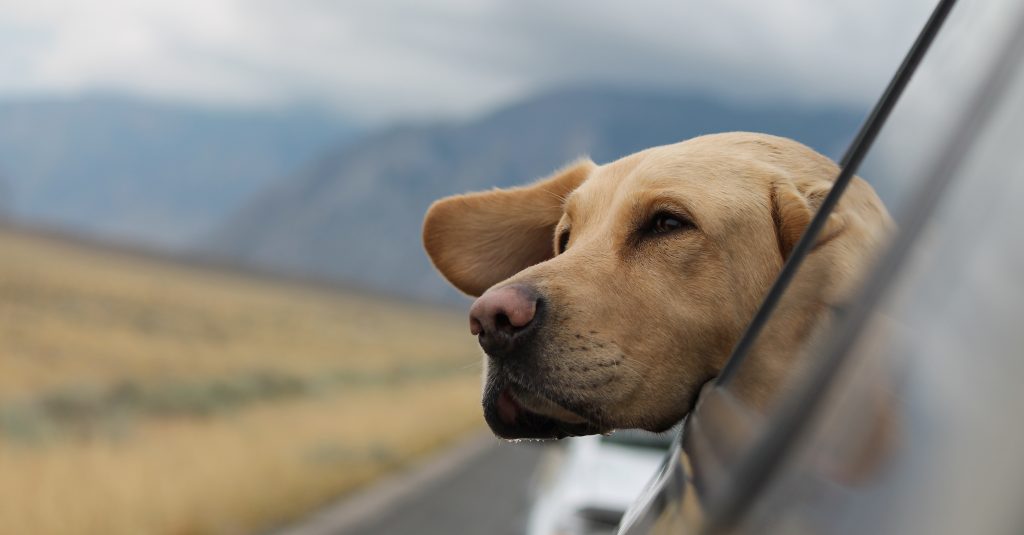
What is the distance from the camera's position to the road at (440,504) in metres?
11.2

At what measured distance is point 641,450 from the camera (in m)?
7.05

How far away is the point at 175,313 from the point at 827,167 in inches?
1893

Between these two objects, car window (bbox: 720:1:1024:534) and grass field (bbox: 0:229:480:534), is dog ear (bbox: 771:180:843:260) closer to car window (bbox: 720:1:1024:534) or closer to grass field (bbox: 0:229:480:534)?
grass field (bbox: 0:229:480:534)

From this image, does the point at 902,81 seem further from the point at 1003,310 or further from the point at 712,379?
the point at 1003,310

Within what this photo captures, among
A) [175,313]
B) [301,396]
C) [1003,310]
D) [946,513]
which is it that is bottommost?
[175,313]

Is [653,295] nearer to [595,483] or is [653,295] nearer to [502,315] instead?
[502,315]

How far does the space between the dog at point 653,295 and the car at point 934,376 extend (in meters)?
0.69

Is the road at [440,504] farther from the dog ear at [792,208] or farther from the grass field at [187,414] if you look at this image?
the dog ear at [792,208]

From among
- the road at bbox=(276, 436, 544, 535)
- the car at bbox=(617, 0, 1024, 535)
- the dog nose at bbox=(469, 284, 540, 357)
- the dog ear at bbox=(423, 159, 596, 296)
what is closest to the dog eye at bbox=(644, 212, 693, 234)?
the dog nose at bbox=(469, 284, 540, 357)

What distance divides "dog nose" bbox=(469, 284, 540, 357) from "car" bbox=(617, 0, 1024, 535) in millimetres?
769

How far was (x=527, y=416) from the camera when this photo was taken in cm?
188

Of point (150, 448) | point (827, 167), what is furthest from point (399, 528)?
point (827, 167)

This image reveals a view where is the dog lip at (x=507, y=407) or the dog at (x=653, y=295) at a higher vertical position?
the dog at (x=653, y=295)

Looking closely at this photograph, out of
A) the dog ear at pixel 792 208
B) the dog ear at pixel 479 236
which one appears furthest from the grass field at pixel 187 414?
the dog ear at pixel 792 208
